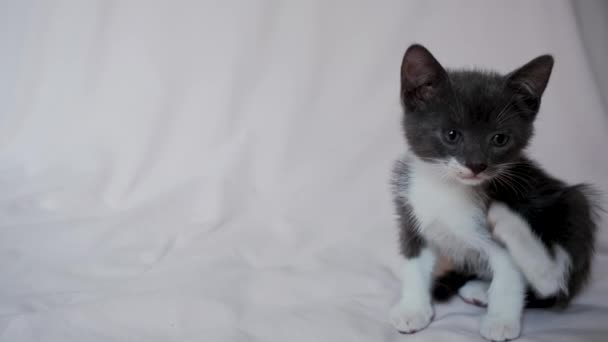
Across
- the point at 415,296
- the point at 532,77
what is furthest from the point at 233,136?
the point at 532,77

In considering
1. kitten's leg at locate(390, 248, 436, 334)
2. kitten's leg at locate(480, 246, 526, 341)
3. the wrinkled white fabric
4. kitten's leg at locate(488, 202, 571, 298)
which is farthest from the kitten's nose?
the wrinkled white fabric

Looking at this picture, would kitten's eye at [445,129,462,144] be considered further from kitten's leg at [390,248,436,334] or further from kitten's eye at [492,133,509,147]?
kitten's leg at [390,248,436,334]

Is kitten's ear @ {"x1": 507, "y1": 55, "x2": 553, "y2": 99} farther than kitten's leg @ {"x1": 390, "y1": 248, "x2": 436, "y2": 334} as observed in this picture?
No

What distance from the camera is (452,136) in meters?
1.25

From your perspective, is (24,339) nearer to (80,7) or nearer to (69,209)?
(69,209)

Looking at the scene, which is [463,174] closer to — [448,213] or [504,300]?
[448,213]

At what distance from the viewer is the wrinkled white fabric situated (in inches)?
66.7

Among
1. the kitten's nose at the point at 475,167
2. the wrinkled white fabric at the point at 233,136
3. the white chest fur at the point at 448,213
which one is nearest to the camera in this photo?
the kitten's nose at the point at 475,167

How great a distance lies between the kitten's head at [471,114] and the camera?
1225 millimetres

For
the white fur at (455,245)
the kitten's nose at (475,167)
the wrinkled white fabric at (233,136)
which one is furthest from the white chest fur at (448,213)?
the wrinkled white fabric at (233,136)

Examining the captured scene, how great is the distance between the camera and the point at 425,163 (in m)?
1.34

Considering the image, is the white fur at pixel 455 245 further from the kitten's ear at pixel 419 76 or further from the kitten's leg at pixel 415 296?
the kitten's ear at pixel 419 76

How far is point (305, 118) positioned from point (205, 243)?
2.12 feet

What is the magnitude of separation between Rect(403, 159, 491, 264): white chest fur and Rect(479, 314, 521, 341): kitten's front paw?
0.51 ft
